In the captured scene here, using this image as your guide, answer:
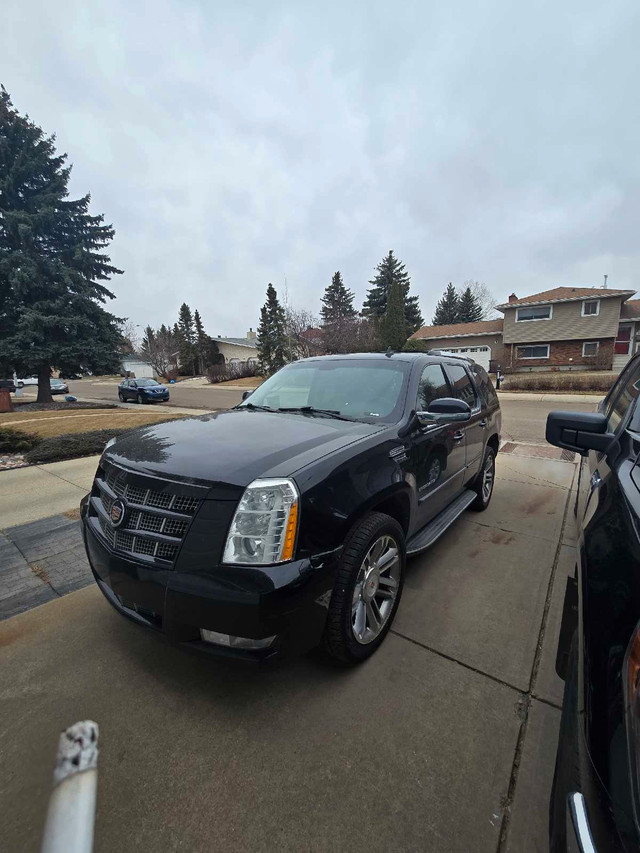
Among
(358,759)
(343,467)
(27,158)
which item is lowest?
(358,759)

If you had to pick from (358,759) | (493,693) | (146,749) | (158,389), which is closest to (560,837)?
(358,759)

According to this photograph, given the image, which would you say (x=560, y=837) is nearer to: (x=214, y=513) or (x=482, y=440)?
(x=214, y=513)

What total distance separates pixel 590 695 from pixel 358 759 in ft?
3.70

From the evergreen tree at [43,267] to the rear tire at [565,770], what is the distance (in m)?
20.6

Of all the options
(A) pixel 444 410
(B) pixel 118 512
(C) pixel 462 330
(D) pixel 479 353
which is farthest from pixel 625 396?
(C) pixel 462 330

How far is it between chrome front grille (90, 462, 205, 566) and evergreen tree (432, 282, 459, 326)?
55823 mm

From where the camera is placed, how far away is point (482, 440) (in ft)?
13.6

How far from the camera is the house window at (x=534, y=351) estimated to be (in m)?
30.6

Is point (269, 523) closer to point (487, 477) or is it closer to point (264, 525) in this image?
point (264, 525)

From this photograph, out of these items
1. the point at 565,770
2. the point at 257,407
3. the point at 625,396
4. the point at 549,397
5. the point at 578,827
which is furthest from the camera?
the point at 549,397

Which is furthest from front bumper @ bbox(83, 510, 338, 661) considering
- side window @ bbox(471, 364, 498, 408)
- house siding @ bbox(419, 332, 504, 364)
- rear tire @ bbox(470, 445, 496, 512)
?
house siding @ bbox(419, 332, 504, 364)

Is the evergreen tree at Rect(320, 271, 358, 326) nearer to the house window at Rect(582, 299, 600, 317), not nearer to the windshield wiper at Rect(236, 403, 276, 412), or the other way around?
the house window at Rect(582, 299, 600, 317)

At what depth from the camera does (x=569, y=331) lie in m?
29.0

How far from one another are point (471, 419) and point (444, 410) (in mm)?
1275
